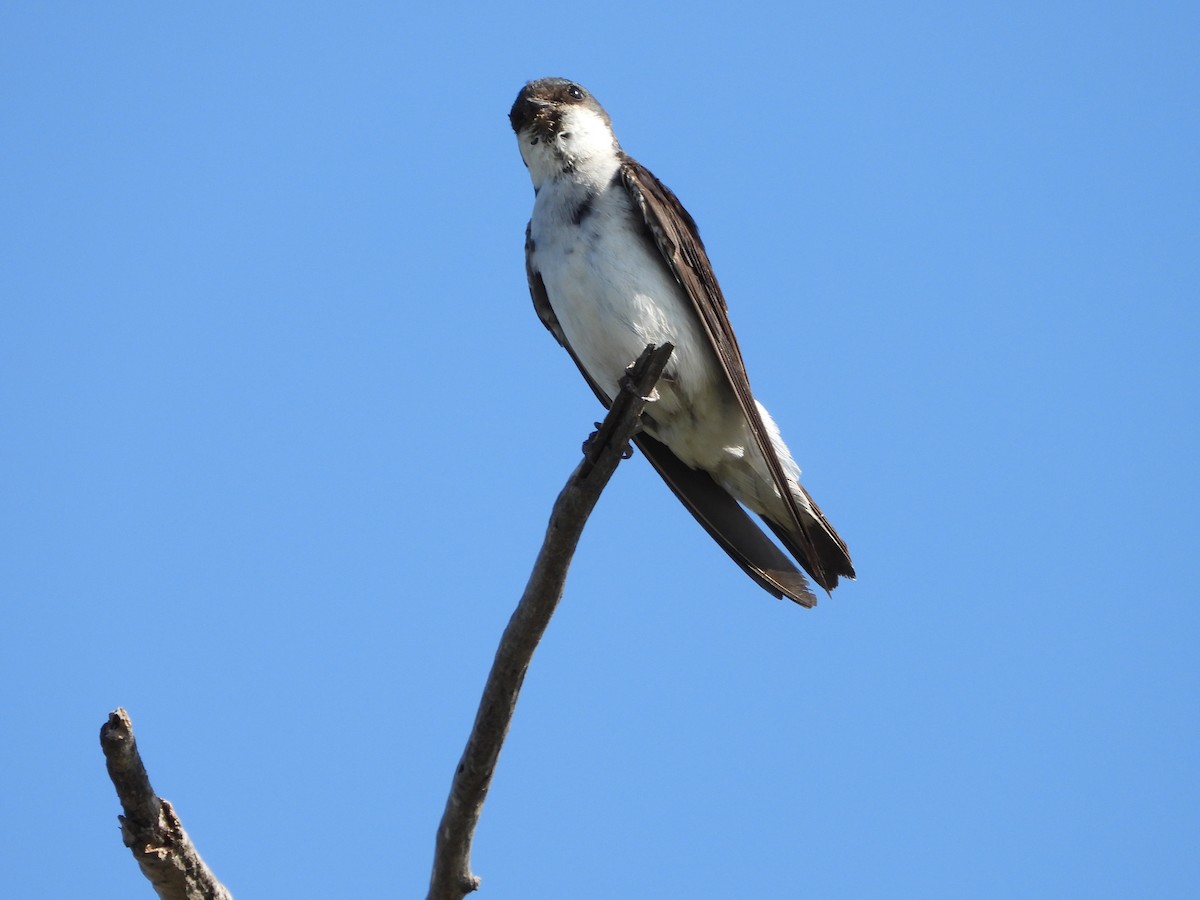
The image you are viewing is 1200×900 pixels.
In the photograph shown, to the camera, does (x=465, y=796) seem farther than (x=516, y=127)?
No

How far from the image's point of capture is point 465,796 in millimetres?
5125

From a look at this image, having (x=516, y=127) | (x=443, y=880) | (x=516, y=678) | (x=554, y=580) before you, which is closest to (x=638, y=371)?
(x=554, y=580)

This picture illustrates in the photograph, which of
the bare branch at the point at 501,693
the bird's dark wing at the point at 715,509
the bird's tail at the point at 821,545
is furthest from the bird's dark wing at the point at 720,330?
the bare branch at the point at 501,693

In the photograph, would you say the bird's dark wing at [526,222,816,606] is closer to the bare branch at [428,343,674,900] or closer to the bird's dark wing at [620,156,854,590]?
the bird's dark wing at [620,156,854,590]

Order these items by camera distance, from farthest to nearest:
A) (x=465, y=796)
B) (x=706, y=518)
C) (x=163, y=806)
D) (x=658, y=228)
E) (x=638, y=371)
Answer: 1. (x=706, y=518)
2. (x=658, y=228)
3. (x=638, y=371)
4. (x=465, y=796)
5. (x=163, y=806)

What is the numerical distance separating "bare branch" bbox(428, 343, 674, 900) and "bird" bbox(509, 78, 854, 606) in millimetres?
1935

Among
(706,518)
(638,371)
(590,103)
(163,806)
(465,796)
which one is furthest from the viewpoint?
(590,103)

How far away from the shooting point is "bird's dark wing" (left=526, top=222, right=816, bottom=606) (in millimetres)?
7289

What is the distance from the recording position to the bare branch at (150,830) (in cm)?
426

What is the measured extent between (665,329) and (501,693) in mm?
Result: 2702

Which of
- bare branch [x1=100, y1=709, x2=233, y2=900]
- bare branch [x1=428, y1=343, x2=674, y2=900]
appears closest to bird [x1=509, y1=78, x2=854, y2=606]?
bare branch [x1=428, y1=343, x2=674, y2=900]

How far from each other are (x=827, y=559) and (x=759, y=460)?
2.44ft

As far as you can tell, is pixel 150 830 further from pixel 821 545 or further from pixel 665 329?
pixel 821 545

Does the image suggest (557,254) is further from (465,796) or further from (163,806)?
(163,806)
